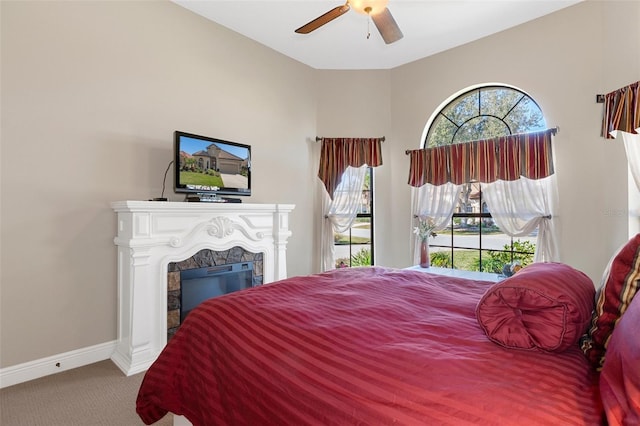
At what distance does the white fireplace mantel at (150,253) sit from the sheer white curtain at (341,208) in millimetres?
1639

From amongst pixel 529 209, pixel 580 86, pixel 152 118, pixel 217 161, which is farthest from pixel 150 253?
pixel 580 86

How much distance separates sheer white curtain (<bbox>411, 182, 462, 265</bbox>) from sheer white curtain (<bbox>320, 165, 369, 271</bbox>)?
0.75m

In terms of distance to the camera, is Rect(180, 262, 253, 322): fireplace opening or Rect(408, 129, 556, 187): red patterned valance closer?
Rect(180, 262, 253, 322): fireplace opening

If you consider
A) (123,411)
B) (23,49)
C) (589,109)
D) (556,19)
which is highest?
(556,19)

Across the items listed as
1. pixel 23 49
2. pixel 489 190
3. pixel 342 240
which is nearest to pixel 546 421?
pixel 489 190

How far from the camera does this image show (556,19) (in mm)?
3131

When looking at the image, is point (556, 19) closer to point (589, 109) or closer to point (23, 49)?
point (589, 109)

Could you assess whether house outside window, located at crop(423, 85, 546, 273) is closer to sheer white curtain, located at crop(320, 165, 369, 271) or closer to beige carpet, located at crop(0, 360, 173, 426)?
sheer white curtain, located at crop(320, 165, 369, 271)

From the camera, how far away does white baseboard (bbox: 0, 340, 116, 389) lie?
2.18 meters

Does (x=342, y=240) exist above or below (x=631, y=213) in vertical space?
below

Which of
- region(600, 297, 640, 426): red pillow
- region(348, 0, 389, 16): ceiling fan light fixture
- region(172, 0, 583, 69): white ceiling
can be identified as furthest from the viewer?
region(172, 0, 583, 69): white ceiling

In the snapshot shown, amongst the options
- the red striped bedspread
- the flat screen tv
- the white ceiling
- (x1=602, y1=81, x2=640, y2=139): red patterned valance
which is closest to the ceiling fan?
the white ceiling

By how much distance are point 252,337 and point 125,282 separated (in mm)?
1883

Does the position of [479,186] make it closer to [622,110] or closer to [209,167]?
[622,110]
